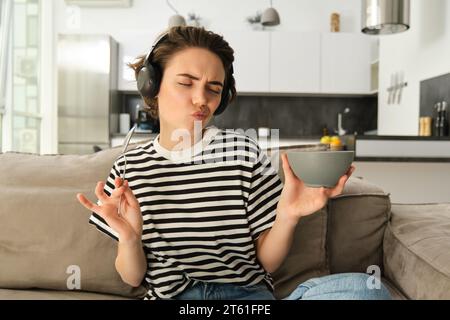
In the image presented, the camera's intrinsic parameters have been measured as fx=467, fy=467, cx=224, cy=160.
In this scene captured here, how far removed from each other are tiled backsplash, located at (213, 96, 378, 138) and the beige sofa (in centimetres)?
397

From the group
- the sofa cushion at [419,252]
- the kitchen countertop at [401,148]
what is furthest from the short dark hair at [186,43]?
the kitchen countertop at [401,148]

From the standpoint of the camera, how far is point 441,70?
311 centimetres

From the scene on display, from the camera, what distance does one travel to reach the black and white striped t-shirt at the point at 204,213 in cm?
95

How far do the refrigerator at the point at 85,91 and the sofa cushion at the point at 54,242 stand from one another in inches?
138

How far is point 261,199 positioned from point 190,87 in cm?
27

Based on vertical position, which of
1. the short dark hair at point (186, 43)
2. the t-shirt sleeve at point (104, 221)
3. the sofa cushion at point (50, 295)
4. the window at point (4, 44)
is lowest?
the sofa cushion at point (50, 295)

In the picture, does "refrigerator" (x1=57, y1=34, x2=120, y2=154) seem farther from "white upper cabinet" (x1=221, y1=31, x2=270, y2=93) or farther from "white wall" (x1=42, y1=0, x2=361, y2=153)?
"white upper cabinet" (x1=221, y1=31, x2=270, y2=93)

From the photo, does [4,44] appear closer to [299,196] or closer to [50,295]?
[50,295]

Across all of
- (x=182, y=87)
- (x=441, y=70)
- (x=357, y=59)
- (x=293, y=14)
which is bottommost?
(x=182, y=87)

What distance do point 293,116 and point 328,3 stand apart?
4.14 feet

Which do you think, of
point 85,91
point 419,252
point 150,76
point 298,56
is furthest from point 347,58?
point 150,76

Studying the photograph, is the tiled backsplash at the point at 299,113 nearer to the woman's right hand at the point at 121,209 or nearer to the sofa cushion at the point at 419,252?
the sofa cushion at the point at 419,252
